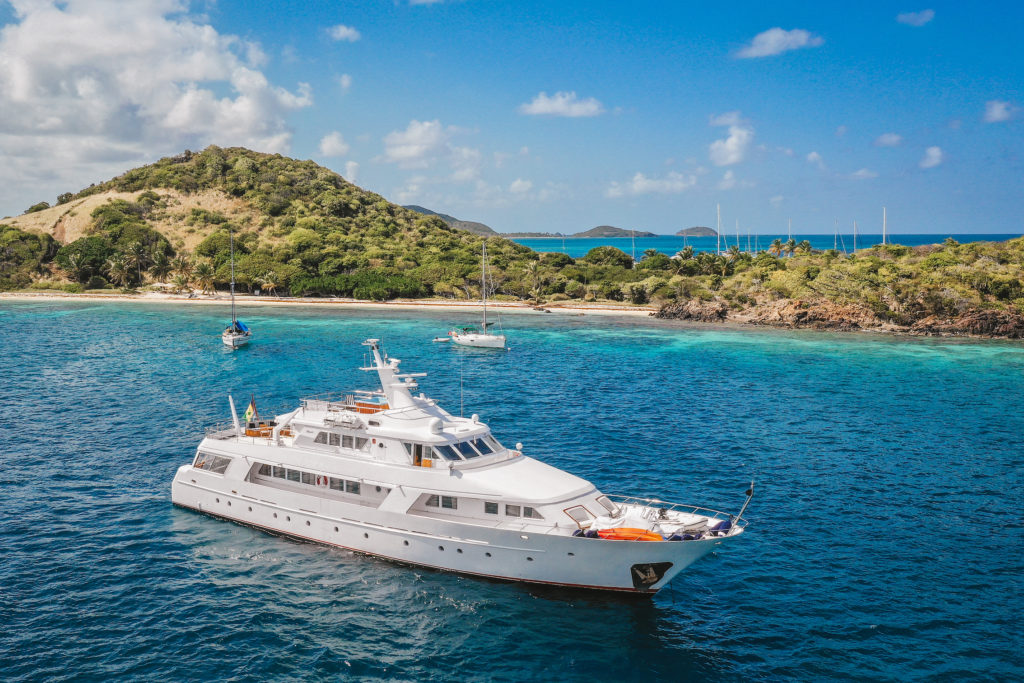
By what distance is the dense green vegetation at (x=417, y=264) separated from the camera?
307 feet

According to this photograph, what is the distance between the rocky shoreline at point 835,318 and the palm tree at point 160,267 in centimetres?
10134

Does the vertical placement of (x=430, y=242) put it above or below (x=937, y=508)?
above

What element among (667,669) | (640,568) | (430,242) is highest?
(430,242)

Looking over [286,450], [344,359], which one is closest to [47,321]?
[344,359]

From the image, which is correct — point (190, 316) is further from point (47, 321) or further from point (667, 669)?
point (667, 669)

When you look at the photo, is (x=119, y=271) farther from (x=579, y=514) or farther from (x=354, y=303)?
(x=579, y=514)

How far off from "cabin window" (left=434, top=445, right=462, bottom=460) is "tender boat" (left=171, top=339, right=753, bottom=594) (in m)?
0.04

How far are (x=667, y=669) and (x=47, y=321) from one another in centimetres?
10156

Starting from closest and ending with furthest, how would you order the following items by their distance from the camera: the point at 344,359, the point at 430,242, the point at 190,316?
the point at 344,359 < the point at 190,316 < the point at 430,242

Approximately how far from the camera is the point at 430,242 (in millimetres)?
159000

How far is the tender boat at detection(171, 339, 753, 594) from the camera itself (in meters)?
22.0

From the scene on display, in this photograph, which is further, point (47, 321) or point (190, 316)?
point (190, 316)

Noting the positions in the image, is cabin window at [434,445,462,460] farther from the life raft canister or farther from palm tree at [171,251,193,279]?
palm tree at [171,251,193,279]

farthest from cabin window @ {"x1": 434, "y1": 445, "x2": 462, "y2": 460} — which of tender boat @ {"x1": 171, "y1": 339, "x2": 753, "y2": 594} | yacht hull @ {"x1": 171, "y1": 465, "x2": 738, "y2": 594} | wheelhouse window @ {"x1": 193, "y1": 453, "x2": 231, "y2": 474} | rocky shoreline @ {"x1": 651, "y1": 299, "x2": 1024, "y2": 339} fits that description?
rocky shoreline @ {"x1": 651, "y1": 299, "x2": 1024, "y2": 339}
